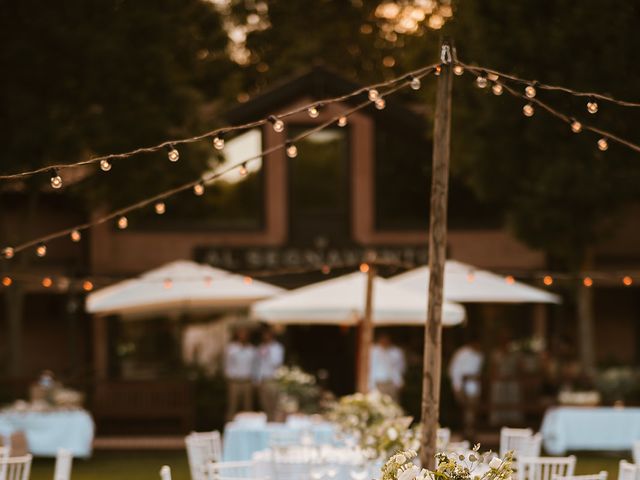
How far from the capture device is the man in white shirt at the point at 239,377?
21.1m

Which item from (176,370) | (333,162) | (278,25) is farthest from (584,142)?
(278,25)

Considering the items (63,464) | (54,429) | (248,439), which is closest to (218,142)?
(63,464)

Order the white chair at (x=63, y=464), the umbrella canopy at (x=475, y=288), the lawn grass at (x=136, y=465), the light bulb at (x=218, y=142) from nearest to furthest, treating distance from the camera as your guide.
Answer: the light bulb at (x=218, y=142) < the white chair at (x=63, y=464) < the lawn grass at (x=136, y=465) < the umbrella canopy at (x=475, y=288)

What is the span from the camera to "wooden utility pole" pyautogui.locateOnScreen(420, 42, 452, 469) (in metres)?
8.85

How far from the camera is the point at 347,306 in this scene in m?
15.9

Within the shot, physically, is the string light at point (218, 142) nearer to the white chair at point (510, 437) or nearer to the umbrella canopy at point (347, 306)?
the white chair at point (510, 437)

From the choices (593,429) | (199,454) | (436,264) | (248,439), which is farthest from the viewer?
(593,429)

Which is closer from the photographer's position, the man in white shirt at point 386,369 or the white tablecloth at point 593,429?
the white tablecloth at point 593,429

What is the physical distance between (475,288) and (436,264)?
28.8ft

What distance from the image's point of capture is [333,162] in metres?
25.5

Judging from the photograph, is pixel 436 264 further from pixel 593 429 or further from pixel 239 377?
pixel 239 377

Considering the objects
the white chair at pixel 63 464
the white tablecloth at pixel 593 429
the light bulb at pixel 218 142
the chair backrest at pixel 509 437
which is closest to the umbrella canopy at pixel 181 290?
the white tablecloth at pixel 593 429

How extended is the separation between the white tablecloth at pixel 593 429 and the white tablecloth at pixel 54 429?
252 inches

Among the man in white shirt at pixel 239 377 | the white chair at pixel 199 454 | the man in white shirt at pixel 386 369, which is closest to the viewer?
the white chair at pixel 199 454
